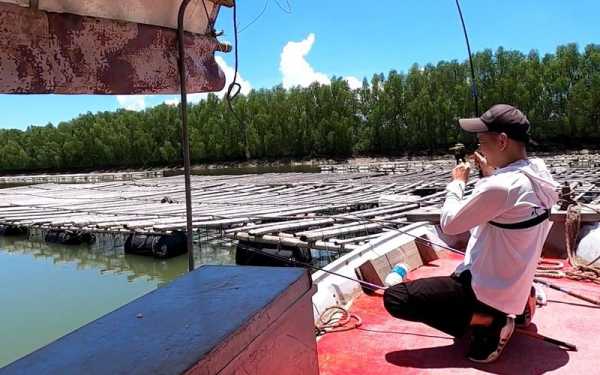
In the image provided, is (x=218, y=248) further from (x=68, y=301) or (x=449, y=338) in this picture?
(x=449, y=338)

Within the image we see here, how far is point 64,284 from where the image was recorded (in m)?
14.0

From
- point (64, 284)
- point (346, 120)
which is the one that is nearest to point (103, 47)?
point (64, 284)

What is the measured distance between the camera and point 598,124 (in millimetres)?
53469

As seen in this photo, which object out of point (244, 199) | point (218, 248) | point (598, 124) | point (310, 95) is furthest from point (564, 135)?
point (218, 248)

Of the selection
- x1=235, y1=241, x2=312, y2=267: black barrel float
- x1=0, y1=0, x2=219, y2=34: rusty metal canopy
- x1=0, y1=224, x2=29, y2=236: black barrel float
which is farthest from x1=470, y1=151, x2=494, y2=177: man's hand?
x1=0, y1=224, x2=29, y2=236: black barrel float

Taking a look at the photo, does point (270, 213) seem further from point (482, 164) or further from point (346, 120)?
point (346, 120)

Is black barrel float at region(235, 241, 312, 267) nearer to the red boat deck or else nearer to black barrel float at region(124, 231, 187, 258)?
black barrel float at region(124, 231, 187, 258)

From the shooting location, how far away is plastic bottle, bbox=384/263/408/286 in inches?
169

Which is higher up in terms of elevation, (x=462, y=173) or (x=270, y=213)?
(x=462, y=173)

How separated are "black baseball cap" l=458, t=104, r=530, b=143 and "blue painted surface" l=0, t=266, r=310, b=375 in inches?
49.6

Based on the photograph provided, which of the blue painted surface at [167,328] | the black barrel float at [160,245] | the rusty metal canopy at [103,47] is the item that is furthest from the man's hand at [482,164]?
the black barrel float at [160,245]

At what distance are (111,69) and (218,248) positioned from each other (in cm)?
1389

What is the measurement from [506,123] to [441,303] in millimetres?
1033

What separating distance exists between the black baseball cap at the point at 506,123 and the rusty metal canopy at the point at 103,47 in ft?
4.81
